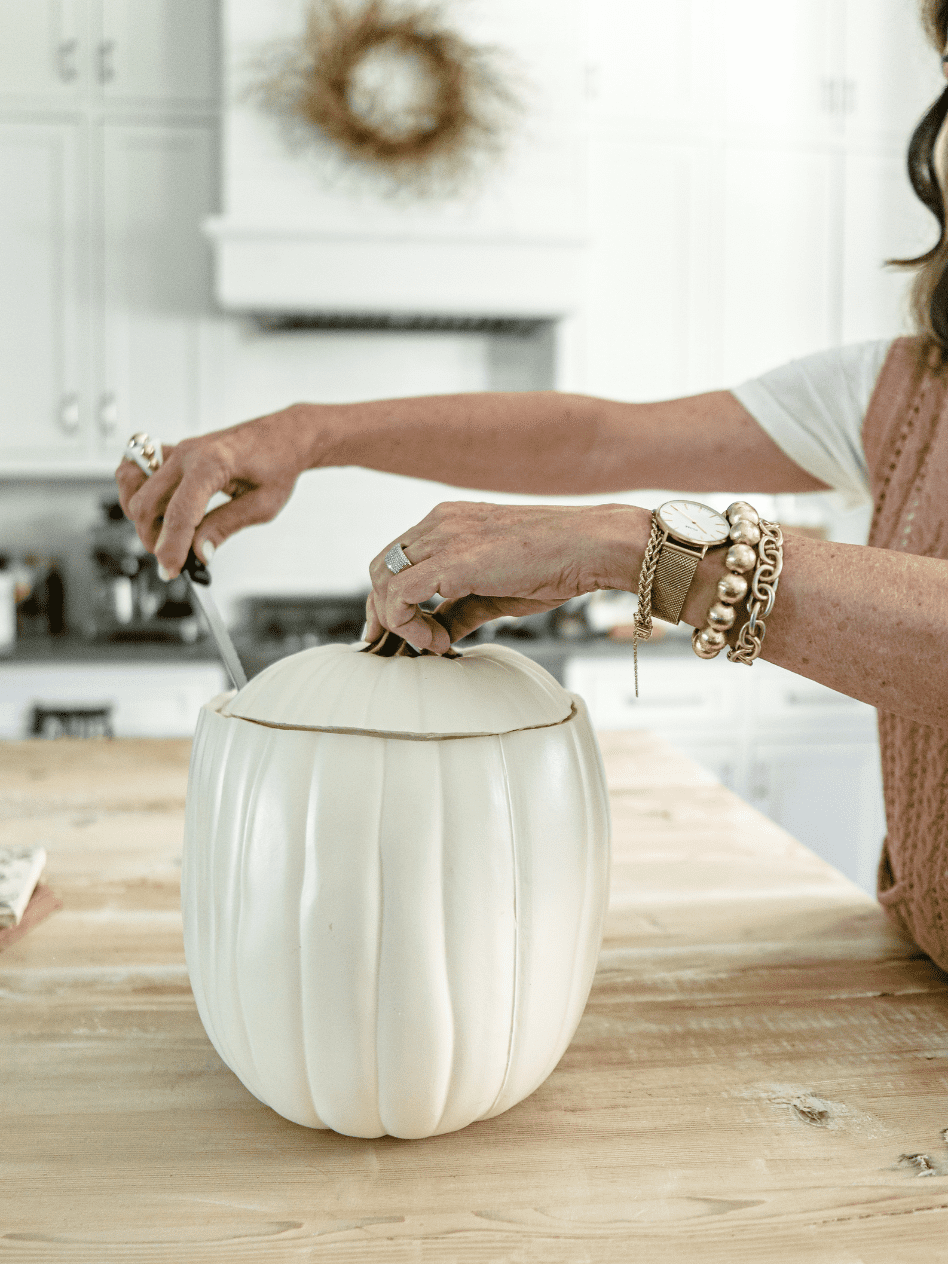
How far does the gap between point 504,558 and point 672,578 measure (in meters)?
0.11

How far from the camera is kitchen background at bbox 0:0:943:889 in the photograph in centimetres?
265

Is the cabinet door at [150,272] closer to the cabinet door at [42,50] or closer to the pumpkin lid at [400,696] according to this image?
the cabinet door at [42,50]

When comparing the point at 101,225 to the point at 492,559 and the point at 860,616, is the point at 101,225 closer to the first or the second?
the point at 492,559

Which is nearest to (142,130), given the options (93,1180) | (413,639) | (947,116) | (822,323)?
(822,323)

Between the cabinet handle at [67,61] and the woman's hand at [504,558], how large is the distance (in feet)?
9.50

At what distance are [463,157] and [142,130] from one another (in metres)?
0.99

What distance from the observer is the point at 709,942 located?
2.69 ft

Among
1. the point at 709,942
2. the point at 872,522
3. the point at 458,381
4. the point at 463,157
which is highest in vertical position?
the point at 463,157

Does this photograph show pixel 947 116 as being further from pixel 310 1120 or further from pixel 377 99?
pixel 377 99

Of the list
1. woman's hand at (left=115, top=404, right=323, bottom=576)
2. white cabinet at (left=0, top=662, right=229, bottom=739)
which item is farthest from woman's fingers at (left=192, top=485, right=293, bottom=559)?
white cabinet at (left=0, top=662, right=229, bottom=739)

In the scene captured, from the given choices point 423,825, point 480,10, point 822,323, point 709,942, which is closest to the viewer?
point 423,825

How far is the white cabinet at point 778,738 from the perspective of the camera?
2840 millimetres

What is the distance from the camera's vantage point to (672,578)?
621 mm

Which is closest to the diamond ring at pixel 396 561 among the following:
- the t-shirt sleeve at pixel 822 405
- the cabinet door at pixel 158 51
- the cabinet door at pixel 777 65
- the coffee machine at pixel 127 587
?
the t-shirt sleeve at pixel 822 405
